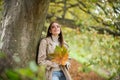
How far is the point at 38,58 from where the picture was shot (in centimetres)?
413

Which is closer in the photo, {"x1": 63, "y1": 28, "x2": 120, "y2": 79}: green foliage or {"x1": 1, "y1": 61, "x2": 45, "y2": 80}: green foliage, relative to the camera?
{"x1": 1, "y1": 61, "x2": 45, "y2": 80}: green foliage

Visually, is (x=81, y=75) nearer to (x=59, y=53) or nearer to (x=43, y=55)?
(x=43, y=55)

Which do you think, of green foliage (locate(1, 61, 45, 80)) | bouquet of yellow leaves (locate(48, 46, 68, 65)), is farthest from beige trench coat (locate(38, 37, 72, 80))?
green foliage (locate(1, 61, 45, 80))

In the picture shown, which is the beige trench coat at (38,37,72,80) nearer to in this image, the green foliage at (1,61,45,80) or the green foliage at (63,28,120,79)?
the green foliage at (63,28,120,79)

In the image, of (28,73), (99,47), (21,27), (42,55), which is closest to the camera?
(28,73)

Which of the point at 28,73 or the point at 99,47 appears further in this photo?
the point at 99,47

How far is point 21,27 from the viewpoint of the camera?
157 inches

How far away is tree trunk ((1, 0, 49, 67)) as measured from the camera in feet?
12.8

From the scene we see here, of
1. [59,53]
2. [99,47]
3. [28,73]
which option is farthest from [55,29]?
[28,73]

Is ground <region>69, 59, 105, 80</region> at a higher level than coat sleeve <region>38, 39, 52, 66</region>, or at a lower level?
lower

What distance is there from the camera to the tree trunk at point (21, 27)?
392cm

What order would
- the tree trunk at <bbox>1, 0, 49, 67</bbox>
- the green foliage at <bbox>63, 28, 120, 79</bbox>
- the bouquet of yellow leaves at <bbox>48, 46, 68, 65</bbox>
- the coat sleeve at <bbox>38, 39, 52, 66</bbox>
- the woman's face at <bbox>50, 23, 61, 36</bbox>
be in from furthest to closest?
the green foliage at <bbox>63, 28, 120, 79</bbox>, the woman's face at <bbox>50, 23, 61, 36</bbox>, the coat sleeve at <bbox>38, 39, 52, 66</bbox>, the tree trunk at <bbox>1, 0, 49, 67</bbox>, the bouquet of yellow leaves at <bbox>48, 46, 68, 65</bbox>

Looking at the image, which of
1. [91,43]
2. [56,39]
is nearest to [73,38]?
[91,43]

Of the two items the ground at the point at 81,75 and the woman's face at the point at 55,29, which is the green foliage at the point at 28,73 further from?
the ground at the point at 81,75
